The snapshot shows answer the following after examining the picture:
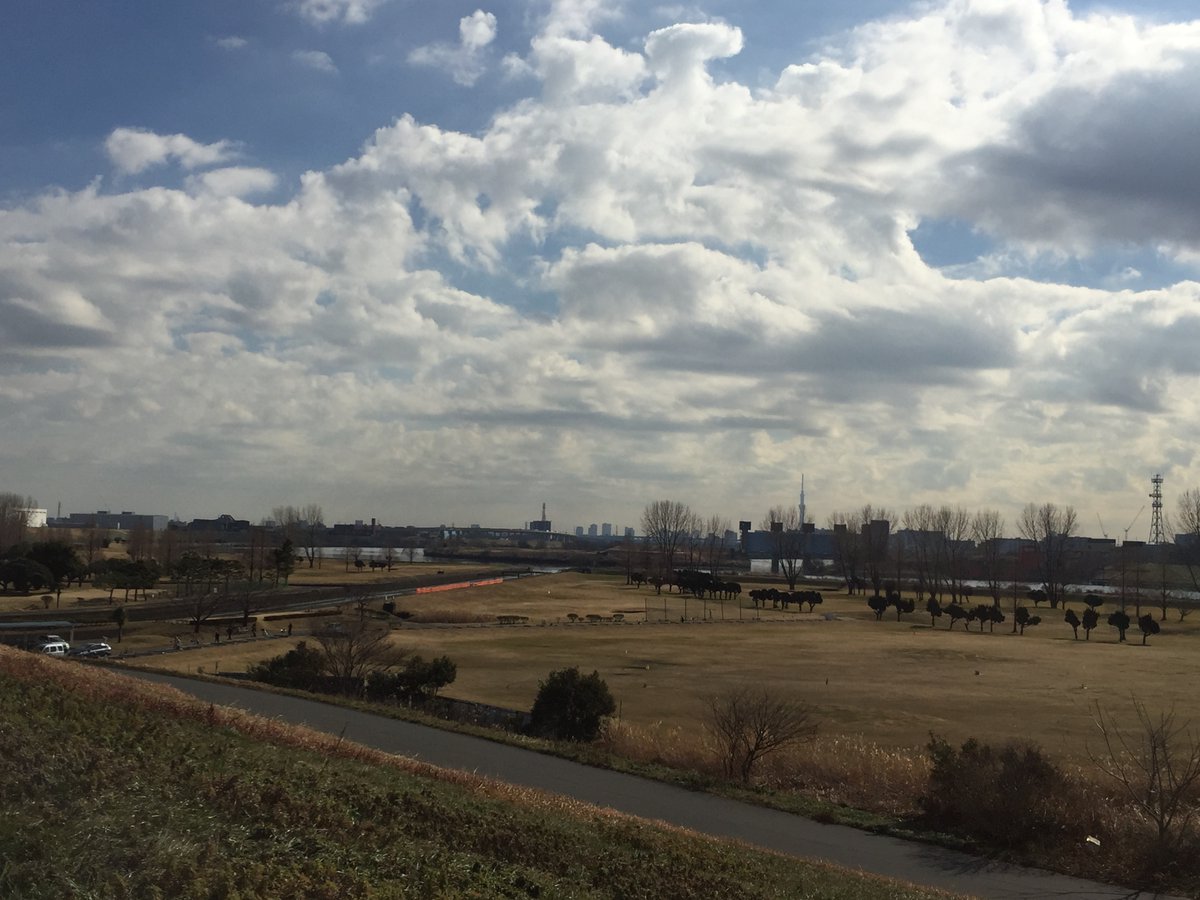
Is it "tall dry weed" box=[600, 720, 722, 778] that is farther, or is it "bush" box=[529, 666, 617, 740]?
"bush" box=[529, 666, 617, 740]

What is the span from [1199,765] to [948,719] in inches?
886

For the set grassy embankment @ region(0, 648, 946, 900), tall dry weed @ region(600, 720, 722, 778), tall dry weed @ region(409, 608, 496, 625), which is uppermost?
grassy embankment @ region(0, 648, 946, 900)

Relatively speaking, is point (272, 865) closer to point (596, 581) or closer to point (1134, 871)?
point (1134, 871)

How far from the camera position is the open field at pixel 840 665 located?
38.4 meters

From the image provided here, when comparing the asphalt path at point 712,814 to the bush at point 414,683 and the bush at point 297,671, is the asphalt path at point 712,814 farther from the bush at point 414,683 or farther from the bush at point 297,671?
the bush at point 297,671

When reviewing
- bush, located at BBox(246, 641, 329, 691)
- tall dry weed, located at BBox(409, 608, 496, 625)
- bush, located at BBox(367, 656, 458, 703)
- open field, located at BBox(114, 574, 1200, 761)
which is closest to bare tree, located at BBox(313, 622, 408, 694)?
bush, located at BBox(246, 641, 329, 691)

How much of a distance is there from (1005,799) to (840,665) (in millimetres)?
39223

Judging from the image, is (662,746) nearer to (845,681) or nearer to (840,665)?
(845,681)

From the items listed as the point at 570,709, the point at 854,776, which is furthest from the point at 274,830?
the point at 570,709

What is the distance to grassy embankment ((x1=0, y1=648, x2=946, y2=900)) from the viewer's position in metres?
7.49

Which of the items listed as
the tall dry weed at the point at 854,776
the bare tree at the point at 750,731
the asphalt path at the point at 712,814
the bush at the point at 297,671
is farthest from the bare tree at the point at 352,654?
the tall dry weed at the point at 854,776

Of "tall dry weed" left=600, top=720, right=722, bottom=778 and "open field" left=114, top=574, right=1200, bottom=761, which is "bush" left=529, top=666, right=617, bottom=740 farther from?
"open field" left=114, top=574, right=1200, bottom=761

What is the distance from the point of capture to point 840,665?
57625 millimetres

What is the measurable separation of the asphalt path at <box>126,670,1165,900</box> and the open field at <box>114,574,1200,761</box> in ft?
32.1
